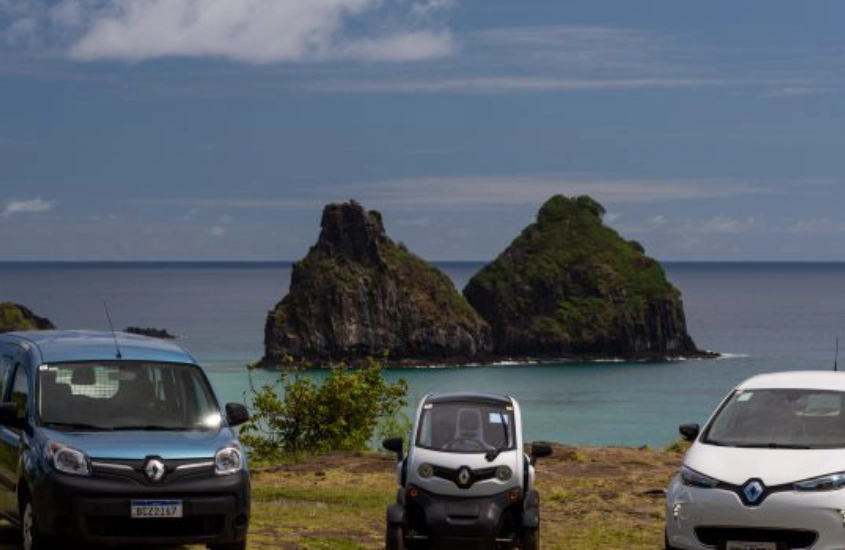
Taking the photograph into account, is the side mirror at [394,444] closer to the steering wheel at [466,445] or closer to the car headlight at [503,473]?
the steering wheel at [466,445]

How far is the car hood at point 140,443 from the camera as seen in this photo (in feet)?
43.2

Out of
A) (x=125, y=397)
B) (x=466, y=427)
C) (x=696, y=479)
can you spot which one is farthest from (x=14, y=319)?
(x=696, y=479)

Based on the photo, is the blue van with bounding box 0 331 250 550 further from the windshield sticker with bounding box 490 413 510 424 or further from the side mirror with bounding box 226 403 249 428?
the windshield sticker with bounding box 490 413 510 424

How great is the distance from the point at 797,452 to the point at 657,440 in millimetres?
95065

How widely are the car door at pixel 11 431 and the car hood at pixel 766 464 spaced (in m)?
6.56

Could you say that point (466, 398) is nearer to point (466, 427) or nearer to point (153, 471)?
point (466, 427)

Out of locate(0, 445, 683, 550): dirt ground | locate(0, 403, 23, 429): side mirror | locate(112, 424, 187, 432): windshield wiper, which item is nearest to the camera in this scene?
locate(0, 403, 23, 429): side mirror

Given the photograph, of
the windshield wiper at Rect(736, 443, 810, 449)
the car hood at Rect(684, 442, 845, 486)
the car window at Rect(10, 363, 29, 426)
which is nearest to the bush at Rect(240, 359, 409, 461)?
the car window at Rect(10, 363, 29, 426)

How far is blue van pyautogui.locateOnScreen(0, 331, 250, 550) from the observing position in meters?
13.0

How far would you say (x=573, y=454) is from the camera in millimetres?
25281

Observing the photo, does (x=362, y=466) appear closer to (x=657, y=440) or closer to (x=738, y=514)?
(x=738, y=514)

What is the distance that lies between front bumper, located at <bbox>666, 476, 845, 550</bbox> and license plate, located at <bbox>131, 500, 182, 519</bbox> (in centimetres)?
476

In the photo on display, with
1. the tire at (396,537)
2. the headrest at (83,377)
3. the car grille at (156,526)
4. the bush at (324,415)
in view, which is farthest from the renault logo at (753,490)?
the bush at (324,415)

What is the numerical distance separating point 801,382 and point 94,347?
7334mm
